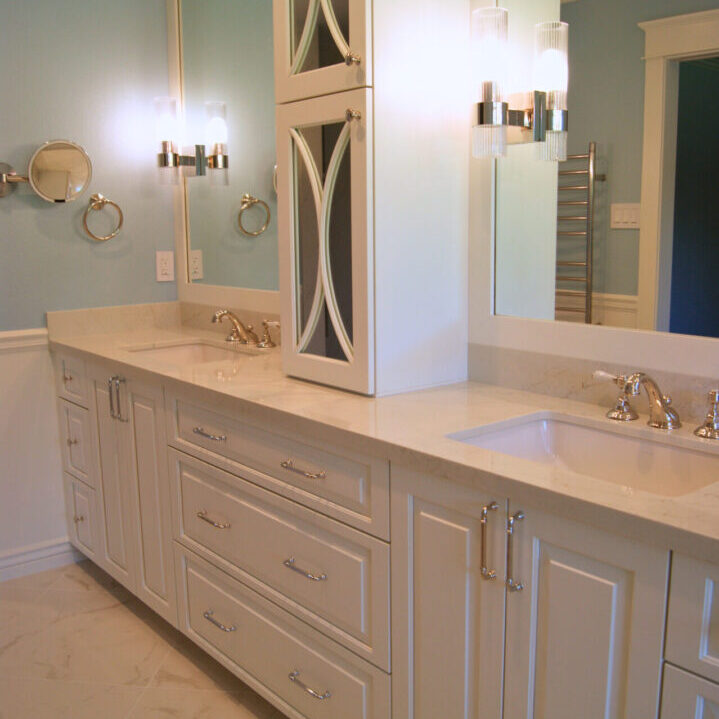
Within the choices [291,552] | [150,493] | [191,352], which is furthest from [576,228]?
[191,352]

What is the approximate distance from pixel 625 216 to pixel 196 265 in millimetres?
1849

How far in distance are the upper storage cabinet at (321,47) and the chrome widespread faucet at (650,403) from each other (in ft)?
2.82

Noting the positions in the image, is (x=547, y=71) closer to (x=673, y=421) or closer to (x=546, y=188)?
(x=546, y=188)

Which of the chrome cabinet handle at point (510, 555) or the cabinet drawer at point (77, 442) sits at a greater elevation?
the chrome cabinet handle at point (510, 555)

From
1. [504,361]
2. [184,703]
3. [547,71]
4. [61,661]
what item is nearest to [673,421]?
[504,361]

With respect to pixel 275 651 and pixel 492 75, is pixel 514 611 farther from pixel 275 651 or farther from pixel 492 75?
pixel 492 75

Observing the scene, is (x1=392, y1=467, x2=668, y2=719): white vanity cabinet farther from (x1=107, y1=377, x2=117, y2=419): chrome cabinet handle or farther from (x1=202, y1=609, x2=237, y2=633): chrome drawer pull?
(x1=107, y1=377, x2=117, y2=419): chrome cabinet handle

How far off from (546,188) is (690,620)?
1.06 meters

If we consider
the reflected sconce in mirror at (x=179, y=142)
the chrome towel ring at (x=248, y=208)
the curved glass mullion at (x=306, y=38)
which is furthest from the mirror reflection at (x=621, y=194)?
the reflected sconce in mirror at (x=179, y=142)

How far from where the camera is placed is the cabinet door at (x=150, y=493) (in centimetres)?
237

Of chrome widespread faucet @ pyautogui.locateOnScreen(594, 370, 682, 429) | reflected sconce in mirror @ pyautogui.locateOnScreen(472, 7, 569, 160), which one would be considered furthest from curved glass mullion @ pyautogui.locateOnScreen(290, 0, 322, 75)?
chrome widespread faucet @ pyautogui.locateOnScreen(594, 370, 682, 429)

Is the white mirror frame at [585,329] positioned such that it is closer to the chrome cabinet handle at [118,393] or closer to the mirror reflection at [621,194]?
the mirror reflection at [621,194]

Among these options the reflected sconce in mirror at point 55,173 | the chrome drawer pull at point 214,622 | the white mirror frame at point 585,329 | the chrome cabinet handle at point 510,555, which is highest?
the reflected sconce in mirror at point 55,173

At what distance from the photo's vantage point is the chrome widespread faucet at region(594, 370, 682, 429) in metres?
1.61
